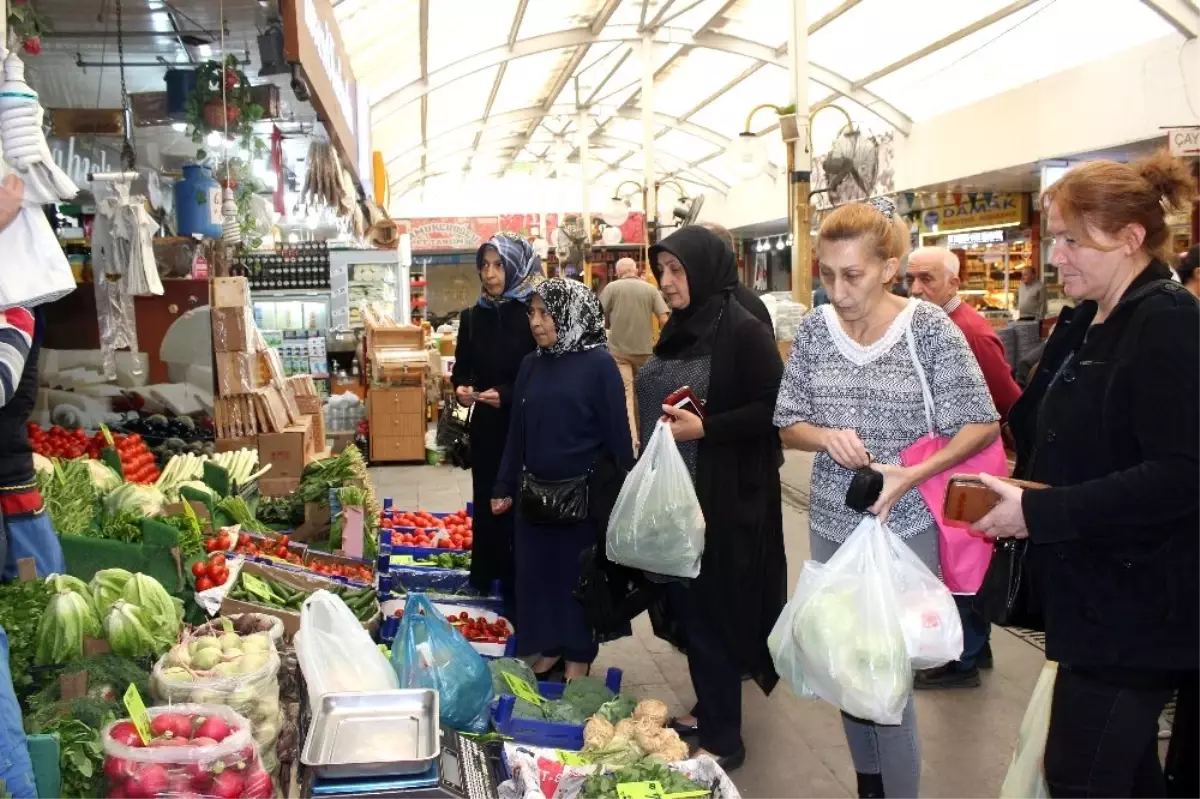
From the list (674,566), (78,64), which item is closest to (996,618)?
(674,566)

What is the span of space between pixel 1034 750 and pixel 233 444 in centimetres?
548

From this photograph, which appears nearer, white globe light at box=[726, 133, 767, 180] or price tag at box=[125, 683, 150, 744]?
price tag at box=[125, 683, 150, 744]

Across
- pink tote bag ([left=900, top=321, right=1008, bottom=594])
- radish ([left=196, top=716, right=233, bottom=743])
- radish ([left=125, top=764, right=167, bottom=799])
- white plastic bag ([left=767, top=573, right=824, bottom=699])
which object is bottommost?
radish ([left=125, top=764, right=167, bottom=799])

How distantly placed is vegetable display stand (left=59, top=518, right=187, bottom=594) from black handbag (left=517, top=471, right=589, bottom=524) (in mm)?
1282

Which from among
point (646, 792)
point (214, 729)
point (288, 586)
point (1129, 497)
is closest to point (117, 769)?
point (214, 729)

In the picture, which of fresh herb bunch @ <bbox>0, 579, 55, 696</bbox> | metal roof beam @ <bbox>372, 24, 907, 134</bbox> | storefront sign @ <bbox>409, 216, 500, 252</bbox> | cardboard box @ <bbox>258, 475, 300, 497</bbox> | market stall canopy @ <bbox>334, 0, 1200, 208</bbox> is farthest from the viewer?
storefront sign @ <bbox>409, 216, 500, 252</bbox>

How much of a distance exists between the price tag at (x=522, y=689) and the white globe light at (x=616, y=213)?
13.4 m

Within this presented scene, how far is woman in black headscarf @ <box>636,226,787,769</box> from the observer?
3410mm

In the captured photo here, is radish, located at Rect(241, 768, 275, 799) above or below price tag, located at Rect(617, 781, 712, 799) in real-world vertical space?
above

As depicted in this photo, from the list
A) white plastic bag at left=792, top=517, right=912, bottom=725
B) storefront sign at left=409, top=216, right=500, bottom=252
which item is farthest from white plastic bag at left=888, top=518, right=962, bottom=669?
storefront sign at left=409, top=216, right=500, bottom=252

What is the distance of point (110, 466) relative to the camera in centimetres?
523

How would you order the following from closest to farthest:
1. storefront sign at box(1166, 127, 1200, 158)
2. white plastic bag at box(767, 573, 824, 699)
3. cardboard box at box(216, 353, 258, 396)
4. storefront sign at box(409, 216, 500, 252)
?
white plastic bag at box(767, 573, 824, 699) → cardboard box at box(216, 353, 258, 396) → storefront sign at box(1166, 127, 1200, 158) → storefront sign at box(409, 216, 500, 252)

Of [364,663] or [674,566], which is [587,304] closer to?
[674,566]

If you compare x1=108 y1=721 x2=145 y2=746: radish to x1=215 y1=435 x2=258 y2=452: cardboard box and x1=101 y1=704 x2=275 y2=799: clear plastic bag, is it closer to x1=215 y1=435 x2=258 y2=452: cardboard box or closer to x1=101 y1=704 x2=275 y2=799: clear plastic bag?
x1=101 y1=704 x2=275 y2=799: clear plastic bag
